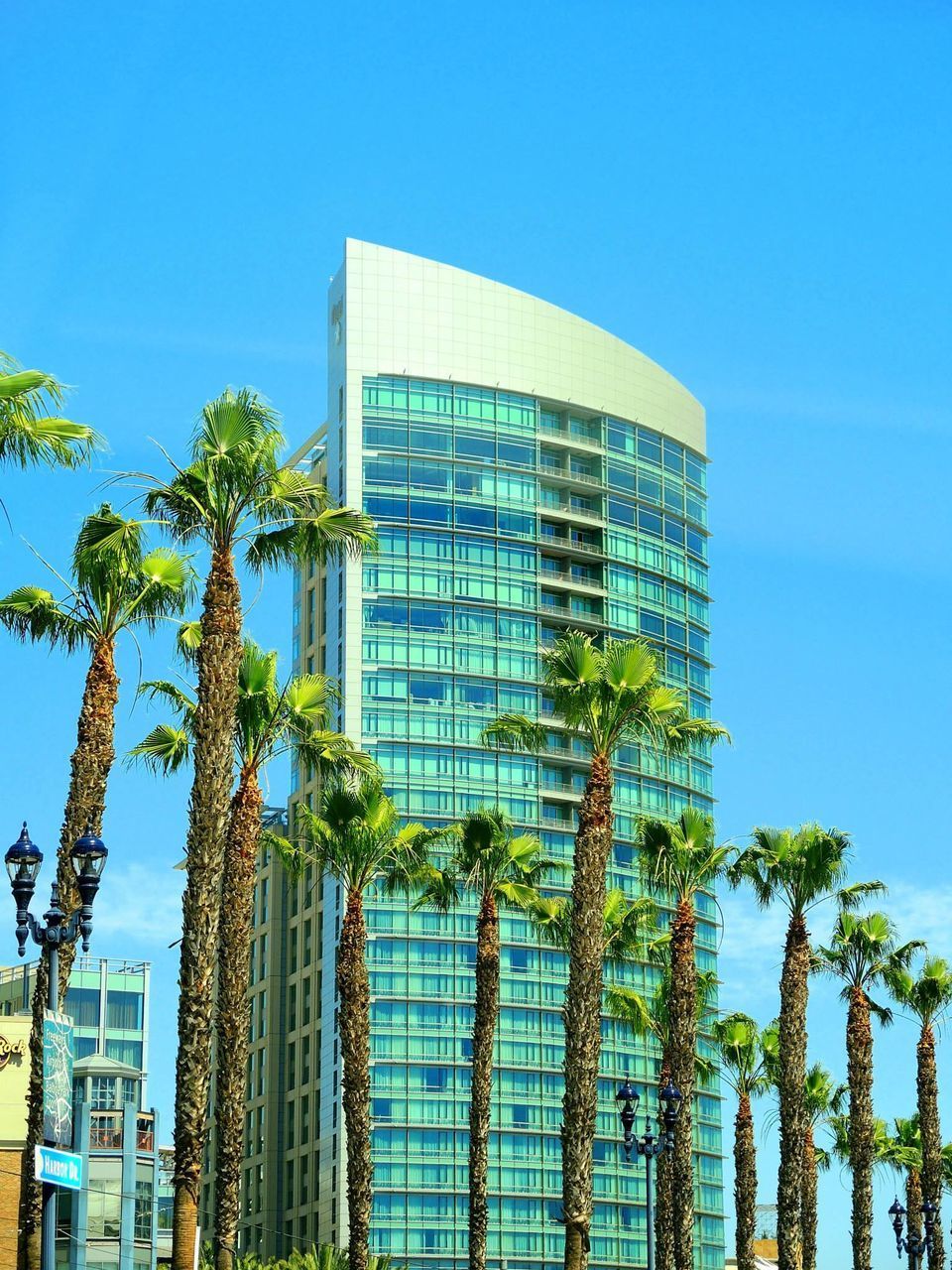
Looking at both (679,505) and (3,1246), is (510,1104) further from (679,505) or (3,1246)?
(3,1246)

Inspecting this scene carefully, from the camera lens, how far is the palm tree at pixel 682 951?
59.0 metres

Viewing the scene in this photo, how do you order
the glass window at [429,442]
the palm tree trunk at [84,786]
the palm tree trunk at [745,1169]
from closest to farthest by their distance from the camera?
the palm tree trunk at [84,786]
the palm tree trunk at [745,1169]
the glass window at [429,442]

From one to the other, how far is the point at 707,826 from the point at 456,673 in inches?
2565

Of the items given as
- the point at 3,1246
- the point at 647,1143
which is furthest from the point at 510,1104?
the point at 647,1143

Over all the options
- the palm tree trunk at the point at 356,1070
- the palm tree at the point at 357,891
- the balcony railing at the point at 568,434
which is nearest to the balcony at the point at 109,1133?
the palm tree at the point at 357,891

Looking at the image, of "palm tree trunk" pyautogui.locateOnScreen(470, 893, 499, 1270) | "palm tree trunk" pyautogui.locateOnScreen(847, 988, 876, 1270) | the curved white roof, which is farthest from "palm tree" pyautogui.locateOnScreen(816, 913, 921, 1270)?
the curved white roof

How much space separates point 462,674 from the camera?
128250mm

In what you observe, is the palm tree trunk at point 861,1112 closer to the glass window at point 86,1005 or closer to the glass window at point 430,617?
the glass window at point 86,1005

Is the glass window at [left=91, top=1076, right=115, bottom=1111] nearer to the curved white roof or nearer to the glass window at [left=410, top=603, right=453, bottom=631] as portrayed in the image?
the glass window at [left=410, top=603, right=453, bottom=631]

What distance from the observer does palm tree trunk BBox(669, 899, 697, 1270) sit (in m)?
58.8

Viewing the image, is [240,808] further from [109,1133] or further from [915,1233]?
[915,1233]

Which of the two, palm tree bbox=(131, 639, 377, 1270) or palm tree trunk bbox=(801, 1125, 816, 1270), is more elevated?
palm tree bbox=(131, 639, 377, 1270)

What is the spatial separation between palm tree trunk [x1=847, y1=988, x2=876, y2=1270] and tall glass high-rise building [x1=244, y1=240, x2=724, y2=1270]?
145ft

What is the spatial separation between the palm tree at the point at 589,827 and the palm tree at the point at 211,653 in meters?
13.0
